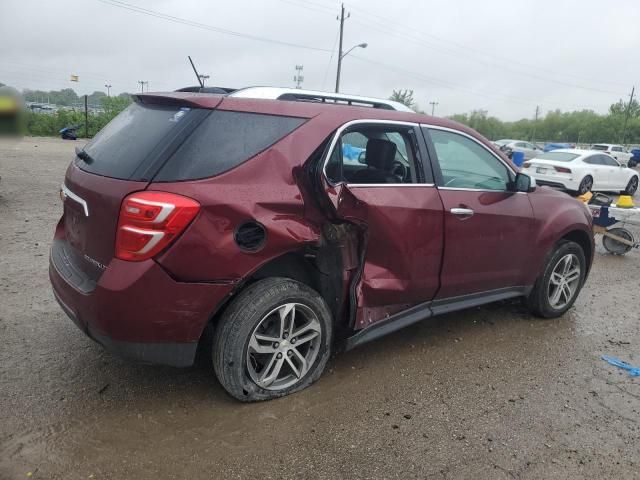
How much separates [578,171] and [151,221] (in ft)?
50.9

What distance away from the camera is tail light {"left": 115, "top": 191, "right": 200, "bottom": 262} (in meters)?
2.40

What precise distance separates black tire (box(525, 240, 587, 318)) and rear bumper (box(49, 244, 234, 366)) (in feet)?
9.64

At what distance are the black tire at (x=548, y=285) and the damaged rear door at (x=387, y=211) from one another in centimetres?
137

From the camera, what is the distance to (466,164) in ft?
12.3

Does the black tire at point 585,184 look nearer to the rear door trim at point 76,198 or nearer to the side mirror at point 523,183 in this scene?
the side mirror at point 523,183

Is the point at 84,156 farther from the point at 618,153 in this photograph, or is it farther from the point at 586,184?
the point at 618,153

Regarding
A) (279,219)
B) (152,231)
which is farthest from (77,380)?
(279,219)

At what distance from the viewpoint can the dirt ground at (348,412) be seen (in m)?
2.45

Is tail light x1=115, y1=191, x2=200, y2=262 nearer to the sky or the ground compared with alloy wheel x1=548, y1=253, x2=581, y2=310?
nearer to the sky

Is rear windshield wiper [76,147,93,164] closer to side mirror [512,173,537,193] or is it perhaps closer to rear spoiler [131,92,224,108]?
rear spoiler [131,92,224,108]

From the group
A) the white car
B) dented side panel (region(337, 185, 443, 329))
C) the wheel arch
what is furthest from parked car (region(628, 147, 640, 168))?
dented side panel (region(337, 185, 443, 329))

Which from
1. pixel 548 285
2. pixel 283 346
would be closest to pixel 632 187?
pixel 548 285

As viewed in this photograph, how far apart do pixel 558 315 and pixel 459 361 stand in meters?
1.51

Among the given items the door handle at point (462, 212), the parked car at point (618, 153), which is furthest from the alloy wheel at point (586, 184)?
the parked car at point (618, 153)
